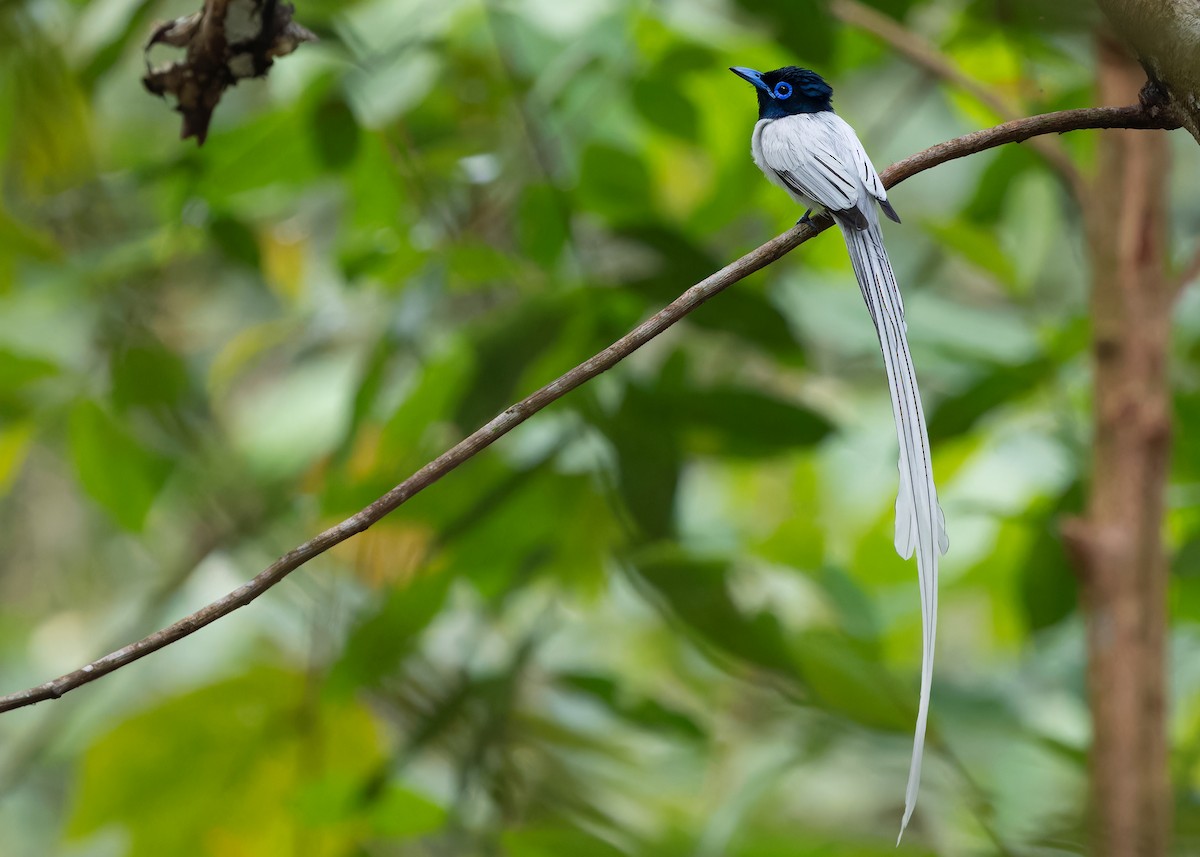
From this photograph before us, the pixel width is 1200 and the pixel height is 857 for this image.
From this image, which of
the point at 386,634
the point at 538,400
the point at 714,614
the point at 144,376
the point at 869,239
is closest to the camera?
the point at 538,400

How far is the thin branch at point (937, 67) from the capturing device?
124 cm

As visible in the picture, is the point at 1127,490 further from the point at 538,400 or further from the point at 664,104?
the point at 538,400

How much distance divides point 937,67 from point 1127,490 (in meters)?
0.48

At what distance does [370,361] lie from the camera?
4.13ft

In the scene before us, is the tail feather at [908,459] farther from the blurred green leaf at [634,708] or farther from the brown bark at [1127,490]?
the blurred green leaf at [634,708]

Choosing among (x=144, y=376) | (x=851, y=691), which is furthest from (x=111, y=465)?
(x=851, y=691)

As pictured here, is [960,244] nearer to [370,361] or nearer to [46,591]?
[370,361]

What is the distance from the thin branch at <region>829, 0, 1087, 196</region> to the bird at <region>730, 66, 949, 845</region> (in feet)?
1.43

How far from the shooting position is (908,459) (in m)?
0.55

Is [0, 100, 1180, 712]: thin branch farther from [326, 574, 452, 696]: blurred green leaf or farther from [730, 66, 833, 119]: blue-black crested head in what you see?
[326, 574, 452, 696]: blurred green leaf

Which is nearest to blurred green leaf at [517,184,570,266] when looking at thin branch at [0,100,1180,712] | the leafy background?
the leafy background

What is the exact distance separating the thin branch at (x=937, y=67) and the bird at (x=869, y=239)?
435mm

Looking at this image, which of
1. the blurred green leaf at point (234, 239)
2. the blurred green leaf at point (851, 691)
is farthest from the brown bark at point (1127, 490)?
the blurred green leaf at point (234, 239)

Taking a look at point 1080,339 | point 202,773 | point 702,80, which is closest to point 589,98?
point 702,80
